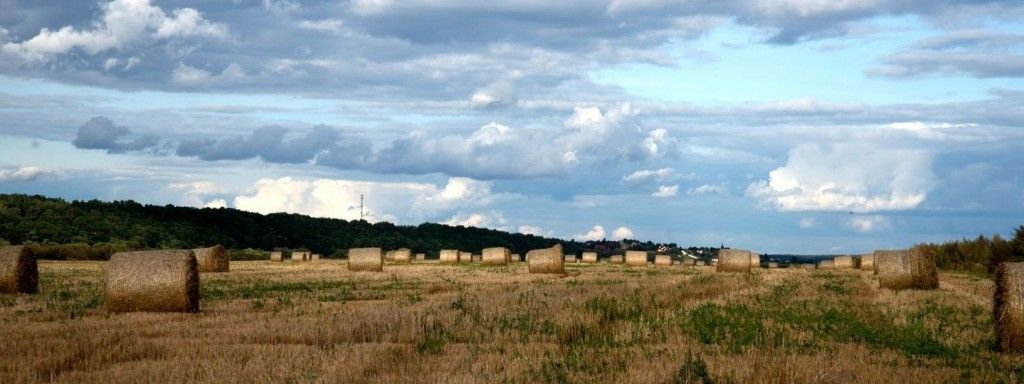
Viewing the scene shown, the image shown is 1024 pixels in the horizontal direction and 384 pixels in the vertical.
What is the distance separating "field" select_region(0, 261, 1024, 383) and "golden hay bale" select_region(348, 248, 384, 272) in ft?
57.0

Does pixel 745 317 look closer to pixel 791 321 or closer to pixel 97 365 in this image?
pixel 791 321

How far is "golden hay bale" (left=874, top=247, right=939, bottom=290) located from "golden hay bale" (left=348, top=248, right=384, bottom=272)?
1857cm

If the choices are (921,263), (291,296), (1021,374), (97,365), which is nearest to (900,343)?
(1021,374)

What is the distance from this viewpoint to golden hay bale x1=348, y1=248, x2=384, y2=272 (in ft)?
132

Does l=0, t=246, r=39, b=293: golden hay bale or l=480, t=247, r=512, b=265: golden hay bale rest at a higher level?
l=480, t=247, r=512, b=265: golden hay bale

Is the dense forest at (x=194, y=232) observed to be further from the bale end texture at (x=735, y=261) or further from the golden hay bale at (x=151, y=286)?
the golden hay bale at (x=151, y=286)

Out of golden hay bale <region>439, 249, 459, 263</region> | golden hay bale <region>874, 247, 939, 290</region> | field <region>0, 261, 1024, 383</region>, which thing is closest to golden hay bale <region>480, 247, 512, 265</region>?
golden hay bale <region>439, 249, 459, 263</region>

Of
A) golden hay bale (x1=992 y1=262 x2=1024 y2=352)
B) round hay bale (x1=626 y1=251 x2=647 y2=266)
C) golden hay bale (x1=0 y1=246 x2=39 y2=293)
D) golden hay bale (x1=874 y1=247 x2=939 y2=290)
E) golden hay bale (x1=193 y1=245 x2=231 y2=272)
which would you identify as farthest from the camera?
round hay bale (x1=626 y1=251 x2=647 y2=266)

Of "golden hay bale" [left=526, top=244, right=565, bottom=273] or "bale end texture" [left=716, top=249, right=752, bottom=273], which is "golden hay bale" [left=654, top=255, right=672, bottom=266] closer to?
"bale end texture" [left=716, top=249, right=752, bottom=273]

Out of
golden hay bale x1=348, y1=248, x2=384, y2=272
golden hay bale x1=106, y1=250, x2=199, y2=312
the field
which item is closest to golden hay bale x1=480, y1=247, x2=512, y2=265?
golden hay bale x1=348, y1=248, x2=384, y2=272

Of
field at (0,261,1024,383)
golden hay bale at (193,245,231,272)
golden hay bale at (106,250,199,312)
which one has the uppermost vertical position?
golden hay bale at (193,245,231,272)

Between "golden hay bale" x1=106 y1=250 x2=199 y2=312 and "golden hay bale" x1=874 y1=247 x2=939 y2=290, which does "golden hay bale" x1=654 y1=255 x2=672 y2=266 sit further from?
"golden hay bale" x1=106 y1=250 x2=199 y2=312

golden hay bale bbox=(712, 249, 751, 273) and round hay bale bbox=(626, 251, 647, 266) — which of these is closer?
golden hay bale bbox=(712, 249, 751, 273)

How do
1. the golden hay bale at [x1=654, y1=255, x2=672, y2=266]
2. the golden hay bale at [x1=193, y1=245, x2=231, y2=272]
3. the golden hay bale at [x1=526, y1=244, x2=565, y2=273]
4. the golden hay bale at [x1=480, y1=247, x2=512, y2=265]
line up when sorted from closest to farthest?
the golden hay bale at [x1=526, y1=244, x2=565, y2=273] → the golden hay bale at [x1=193, y1=245, x2=231, y2=272] → the golden hay bale at [x1=480, y1=247, x2=512, y2=265] → the golden hay bale at [x1=654, y1=255, x2=672, y2=266]
